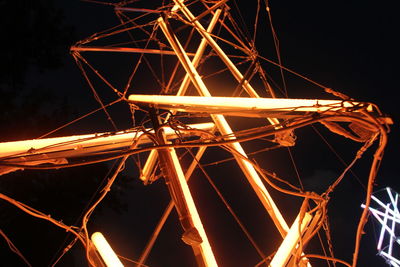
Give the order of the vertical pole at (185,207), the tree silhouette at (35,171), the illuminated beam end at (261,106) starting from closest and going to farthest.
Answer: the illuminated beam end at (261,106) → the vertical pole at (185,207) → the tree silhouette at (35,171)

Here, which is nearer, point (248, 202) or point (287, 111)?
point (287, 111)

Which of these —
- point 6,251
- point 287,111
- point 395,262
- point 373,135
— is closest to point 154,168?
point 287,111

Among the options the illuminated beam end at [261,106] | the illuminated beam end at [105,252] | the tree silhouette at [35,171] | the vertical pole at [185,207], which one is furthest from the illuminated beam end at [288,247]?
the tree silhouette at [35,171]

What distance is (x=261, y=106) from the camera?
2219 mm

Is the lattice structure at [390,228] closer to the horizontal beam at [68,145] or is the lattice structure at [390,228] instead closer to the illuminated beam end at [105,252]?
the horizontal beam at [68,145]

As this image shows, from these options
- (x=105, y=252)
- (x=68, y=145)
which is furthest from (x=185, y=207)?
(x=68, y=145)

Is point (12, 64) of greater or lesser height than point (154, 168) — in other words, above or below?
above

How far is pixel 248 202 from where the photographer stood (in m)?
11.6

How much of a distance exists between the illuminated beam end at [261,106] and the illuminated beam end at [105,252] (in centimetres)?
119

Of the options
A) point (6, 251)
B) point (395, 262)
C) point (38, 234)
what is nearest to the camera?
point (6, 251)

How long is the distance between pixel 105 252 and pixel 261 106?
163 centimetres

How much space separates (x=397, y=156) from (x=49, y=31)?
20214 millimetres

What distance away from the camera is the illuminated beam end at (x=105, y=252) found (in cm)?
224

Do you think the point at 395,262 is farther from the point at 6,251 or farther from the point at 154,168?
the point at 6,251
